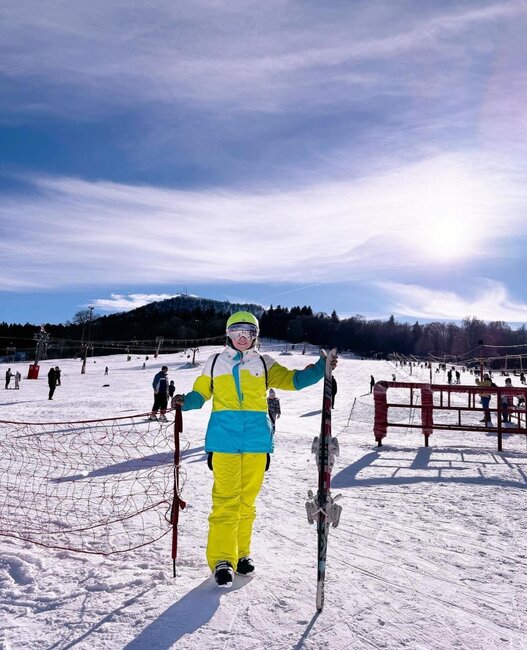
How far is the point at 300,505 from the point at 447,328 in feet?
485

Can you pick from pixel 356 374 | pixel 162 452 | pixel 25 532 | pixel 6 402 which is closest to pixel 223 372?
pixel 25 532

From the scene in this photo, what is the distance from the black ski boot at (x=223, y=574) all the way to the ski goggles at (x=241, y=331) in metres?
1.74

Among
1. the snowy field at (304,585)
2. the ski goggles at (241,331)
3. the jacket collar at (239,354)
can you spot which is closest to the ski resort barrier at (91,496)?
the snowy field at (304,585)

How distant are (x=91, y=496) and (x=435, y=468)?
19.8ft

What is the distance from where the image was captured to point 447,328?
473 feet

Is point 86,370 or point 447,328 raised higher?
point 447,328

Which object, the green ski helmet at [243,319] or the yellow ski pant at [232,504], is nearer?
the yellow ski pant at [232,504]

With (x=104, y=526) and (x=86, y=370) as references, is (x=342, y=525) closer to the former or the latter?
(x=104, y=526)

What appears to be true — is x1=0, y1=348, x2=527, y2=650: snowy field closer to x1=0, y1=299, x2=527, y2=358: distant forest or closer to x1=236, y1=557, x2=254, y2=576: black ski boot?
x1=236, y1=557, x2=254, y2=576: black ski boot

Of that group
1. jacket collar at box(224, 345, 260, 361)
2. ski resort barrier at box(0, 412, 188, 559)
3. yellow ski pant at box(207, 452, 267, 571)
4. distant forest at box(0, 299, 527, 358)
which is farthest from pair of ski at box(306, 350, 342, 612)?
distant forest at box(0, 299, 527, 358)

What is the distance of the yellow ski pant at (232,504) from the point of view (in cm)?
377

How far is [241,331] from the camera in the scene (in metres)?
4.13

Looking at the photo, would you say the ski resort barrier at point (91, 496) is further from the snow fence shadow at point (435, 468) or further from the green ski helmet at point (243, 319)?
the snow fence shadow at point (435, 468)

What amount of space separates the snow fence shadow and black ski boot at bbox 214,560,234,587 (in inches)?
163
